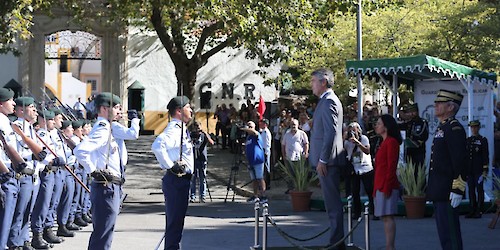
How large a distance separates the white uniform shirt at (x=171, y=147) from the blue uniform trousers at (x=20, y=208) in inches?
86.9

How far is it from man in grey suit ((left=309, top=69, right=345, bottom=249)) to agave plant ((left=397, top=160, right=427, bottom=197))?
560cm

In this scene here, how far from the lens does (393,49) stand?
33.4m

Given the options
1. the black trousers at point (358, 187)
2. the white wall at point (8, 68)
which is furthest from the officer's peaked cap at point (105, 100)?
the white wall at point (8, 68)

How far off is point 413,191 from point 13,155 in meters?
8.30

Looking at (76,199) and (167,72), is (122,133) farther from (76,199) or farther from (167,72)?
(167,72)

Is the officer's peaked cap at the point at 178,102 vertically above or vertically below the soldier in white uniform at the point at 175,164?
above

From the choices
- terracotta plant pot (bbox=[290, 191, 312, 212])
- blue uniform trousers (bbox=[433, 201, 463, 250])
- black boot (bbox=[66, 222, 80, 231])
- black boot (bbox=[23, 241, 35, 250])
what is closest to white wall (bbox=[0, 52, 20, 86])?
terracotta plant pot (bbox=[290, 191, 312, 212])

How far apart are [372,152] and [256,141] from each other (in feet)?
10.1

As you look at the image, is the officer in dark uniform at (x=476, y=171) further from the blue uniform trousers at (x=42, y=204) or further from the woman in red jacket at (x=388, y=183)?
the blue uniform trousers at (x=42, y=204)

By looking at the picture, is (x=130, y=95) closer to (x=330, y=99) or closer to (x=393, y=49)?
(x=393, y=49)

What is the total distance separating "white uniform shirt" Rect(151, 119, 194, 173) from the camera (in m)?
10.8

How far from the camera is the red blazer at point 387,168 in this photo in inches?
466

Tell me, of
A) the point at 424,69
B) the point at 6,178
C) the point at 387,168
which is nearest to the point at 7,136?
the point at 6,178

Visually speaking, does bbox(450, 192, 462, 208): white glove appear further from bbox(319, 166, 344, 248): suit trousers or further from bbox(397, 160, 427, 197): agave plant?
bbox(397, 160, 427, 197): agave plant
